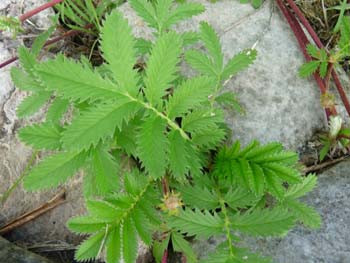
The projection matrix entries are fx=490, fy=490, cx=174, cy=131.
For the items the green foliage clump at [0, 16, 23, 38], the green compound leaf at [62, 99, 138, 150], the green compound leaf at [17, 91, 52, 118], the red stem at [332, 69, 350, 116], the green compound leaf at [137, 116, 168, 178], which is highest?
the green foliage clump at [0, 16, 23, 38]

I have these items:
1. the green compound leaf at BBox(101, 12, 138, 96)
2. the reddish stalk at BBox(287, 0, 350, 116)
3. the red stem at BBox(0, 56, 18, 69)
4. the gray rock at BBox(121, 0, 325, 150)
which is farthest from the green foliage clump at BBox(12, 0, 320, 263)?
the reddish stalk at BBox(287, 0, 350, 116)

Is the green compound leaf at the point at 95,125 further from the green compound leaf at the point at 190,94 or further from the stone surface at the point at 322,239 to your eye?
the stone surface at the point at 322,239

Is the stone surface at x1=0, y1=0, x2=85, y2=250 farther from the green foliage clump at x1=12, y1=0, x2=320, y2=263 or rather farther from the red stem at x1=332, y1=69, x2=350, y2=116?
the red stem at x1=332, y1=69, x2=350, y2=116

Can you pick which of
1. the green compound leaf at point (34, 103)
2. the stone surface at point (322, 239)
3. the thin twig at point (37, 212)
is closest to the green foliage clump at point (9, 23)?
the green compound leaf at point (34, 103)

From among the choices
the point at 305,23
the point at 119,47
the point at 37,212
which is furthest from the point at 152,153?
the point at 305,23

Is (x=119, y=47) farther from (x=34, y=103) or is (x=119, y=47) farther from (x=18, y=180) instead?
(x=18, y=180)

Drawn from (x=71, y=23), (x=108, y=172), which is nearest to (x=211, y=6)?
(x=71, y=23)
